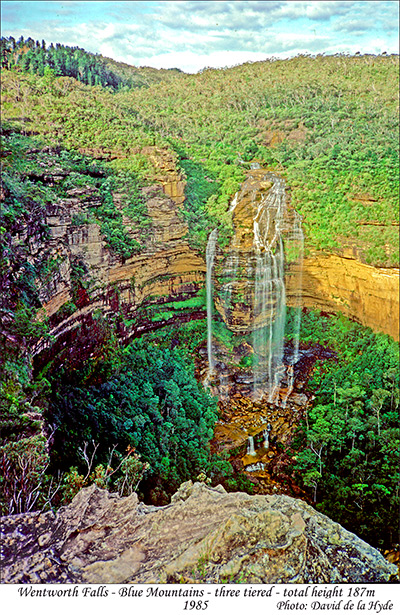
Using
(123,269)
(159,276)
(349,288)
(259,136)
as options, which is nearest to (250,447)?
Result: (159,276)

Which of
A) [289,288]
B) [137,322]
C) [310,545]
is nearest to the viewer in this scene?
[310,545]

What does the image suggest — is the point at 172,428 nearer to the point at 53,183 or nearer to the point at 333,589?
the point at 333,589

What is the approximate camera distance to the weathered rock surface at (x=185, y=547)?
3729 mm

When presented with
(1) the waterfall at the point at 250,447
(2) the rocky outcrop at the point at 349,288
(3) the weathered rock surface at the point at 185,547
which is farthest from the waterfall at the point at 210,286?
(3) the weathered rock surface at the point at 185,547

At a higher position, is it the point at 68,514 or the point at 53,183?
the point at 53,183

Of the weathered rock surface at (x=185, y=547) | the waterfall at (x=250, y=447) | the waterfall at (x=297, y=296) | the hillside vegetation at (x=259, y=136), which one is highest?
the hillside vegetation at (x=259, y=136)

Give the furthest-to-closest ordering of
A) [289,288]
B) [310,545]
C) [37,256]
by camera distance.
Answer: [289,288], [37,256], [310,545]

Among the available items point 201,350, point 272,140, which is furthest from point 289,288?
point 272,140

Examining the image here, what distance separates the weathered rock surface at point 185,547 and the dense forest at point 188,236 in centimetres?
44

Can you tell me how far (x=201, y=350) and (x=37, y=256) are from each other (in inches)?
89.6

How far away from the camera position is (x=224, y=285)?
5773 millimetres

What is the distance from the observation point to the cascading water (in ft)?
18.7

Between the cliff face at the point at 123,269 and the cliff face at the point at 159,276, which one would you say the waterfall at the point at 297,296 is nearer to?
the cliff face at the point at 159,276

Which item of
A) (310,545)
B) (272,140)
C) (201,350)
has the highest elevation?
(272,140)
